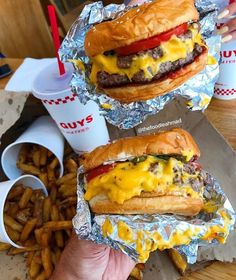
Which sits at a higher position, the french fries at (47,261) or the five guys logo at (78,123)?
the five guys logo at (78,123)

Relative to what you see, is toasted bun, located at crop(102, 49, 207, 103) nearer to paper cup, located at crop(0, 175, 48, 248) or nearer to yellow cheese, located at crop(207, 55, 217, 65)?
yellow cheese, located at crop(207, 55, 217, 65)

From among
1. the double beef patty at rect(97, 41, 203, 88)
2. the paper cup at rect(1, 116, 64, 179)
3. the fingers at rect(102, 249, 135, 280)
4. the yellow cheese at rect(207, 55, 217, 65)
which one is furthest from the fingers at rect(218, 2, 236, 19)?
the fingers at rect(102, 249, 135, 280)

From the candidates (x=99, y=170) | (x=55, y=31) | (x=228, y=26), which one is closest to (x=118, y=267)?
(x=99, y=170)

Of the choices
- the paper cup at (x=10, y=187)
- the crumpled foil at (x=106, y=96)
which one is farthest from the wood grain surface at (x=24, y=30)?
the paper cup at (x=10, y=187)

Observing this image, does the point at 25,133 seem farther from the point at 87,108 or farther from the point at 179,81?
the point at 179,81

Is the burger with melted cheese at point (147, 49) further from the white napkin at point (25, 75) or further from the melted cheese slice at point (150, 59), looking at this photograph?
the white napkin at point (25, 75)

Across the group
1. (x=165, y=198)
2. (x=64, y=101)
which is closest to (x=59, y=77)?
(x=64, y=101)

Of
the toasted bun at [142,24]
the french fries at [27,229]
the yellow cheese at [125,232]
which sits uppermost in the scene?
the toasted bun at [142,24]
